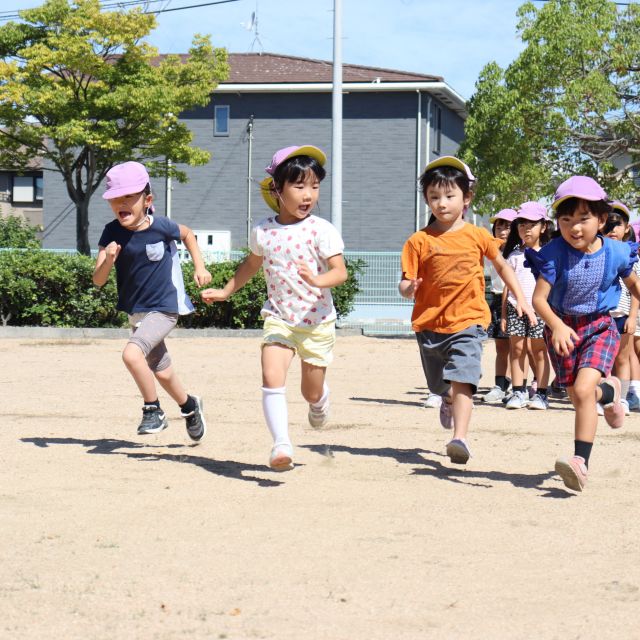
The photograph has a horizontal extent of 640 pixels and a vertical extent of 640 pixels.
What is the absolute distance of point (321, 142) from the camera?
123 feet

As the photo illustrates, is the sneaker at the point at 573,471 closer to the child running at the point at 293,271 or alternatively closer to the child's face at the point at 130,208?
the child running at the point at 293,271

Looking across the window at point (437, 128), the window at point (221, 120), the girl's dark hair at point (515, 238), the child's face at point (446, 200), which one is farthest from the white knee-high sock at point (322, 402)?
the window at point (221, 120)

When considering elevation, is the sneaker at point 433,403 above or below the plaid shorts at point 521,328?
below

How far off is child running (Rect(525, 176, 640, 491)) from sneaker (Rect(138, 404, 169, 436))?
8.02 feet

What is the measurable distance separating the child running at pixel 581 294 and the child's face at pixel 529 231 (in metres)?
3.73

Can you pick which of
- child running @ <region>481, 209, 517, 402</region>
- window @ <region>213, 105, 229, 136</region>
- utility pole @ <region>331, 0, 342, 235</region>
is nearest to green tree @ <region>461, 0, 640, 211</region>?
utility pole @ <region>331, 0, 342, 235</region>

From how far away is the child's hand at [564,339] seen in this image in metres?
5.62

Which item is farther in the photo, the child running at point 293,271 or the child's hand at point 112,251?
the child's hand at point 112,251

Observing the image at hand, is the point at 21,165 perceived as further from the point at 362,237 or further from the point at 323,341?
Result: the point at 323,341

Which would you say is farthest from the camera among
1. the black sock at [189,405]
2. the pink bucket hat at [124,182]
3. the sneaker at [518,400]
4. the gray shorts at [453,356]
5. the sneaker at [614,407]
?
the sneaker at [518,400]

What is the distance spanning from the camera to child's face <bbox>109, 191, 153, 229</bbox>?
6621mm

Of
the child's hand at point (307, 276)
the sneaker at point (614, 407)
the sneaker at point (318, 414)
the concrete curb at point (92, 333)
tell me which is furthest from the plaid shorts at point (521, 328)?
the concrete curb at point (92, 333)

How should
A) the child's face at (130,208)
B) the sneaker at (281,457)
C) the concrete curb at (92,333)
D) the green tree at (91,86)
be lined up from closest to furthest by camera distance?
the sneaker at (281,457), the child's face at (130,208), the concrete curb at (92,333), the green tree at (91,86)

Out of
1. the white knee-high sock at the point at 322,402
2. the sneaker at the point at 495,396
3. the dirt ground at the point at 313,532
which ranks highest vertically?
the white knee-high sock at the point at 322,402
